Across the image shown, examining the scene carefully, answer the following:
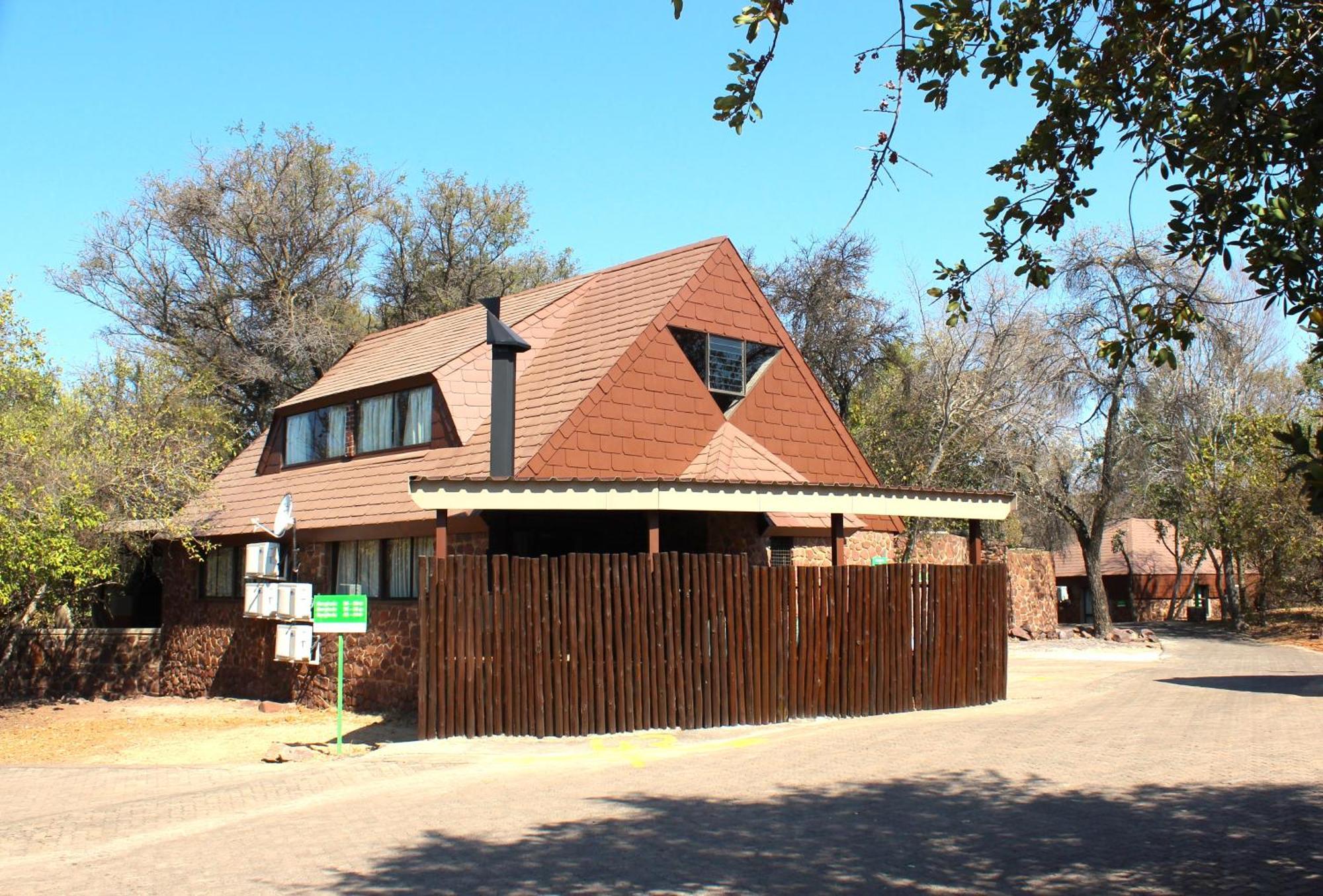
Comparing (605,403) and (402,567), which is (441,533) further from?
(402,567)

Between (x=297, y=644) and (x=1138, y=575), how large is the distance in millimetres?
48378

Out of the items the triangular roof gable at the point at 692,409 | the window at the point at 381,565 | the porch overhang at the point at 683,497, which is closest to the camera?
the porch overhang at the point at 683,497

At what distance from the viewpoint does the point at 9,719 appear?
21.5 metres

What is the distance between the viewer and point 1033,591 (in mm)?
32344

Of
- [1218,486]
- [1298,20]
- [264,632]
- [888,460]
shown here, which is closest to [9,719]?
[264,632]

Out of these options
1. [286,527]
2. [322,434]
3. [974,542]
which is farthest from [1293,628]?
[286,527]

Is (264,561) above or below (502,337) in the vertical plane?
below

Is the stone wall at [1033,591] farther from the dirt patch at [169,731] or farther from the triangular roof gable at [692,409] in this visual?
the dirt patch at [169,731]

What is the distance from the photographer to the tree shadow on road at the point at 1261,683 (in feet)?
55.1

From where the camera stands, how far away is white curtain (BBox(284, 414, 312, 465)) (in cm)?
2341

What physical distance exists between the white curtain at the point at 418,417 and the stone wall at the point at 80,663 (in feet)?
26.3

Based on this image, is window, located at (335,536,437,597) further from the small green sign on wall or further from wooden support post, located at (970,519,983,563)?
wooden support post, located at (970,519,983,563)

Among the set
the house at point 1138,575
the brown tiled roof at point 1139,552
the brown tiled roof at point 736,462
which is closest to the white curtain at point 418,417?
the brown tiled roof at point 736,462

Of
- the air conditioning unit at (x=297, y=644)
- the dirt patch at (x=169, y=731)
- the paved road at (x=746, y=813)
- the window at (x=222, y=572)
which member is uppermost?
the window at (x=222, y=572)
